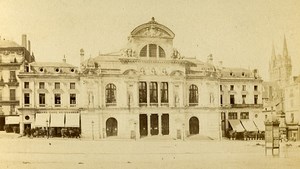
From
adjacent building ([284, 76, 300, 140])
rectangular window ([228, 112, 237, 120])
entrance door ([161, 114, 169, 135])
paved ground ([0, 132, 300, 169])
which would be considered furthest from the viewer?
adjacent building ([284, 76, 300, 140])

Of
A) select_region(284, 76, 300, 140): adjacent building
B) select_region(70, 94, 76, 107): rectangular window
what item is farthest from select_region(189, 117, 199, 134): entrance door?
select_region(70, 94, 76, 107): rectangular window

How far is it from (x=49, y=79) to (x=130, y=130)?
2.64 ft

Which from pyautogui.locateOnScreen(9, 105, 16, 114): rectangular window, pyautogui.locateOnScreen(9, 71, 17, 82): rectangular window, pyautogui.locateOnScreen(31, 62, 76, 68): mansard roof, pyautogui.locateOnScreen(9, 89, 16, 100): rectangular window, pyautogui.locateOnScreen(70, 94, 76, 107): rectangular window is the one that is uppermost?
pyautogui.locateOnScreen(31, 62, 76, 68): mansard roof

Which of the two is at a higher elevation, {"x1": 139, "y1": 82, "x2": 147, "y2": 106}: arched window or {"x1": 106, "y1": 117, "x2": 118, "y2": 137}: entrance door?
{"x1": 139, "y1": 82, "x2": 147, "y2": 106}: arched window

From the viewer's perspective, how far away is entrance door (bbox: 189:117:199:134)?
3.85 metres

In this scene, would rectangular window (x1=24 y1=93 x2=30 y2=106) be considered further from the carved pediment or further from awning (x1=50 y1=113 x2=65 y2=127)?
the carved pediment

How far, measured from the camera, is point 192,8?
3873mm

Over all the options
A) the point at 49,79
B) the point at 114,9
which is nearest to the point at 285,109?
the point at 114,9

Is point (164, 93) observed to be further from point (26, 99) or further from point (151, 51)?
point (26, 99)

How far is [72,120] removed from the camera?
3.69 m

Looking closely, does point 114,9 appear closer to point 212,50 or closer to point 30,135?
point 212,50

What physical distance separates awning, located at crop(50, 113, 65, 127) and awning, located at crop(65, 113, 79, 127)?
1.4 inches

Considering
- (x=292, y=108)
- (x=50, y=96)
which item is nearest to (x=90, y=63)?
(x=50, y=96)

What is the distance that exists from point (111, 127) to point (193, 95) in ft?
2.50
